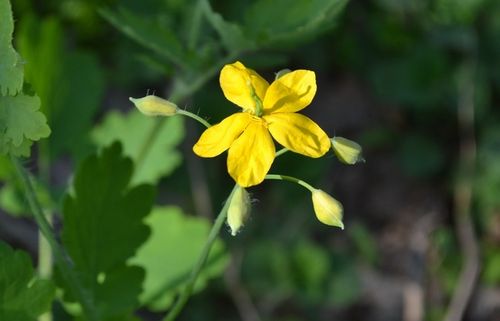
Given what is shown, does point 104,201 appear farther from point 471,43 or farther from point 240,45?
point 471,43

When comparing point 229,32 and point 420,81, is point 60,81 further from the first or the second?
point 420,81

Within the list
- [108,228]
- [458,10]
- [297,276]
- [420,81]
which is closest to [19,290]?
[108,228]

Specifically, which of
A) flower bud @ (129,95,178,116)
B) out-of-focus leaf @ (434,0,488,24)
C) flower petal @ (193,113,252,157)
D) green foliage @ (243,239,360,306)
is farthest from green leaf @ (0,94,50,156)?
out-of-focus leaf @ (434,0,488,24)

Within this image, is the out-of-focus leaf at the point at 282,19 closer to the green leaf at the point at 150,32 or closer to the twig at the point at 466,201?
the green leaf at the point at 150,32

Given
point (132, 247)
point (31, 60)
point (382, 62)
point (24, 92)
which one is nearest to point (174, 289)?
point (132, 247)

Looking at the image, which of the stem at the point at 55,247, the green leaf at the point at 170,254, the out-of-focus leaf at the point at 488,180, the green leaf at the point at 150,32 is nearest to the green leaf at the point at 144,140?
the green leaf at the point at 170,254

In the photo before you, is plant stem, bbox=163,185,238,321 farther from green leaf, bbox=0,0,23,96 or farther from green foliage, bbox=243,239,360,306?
green foliage, bbox=243,239,360,306
